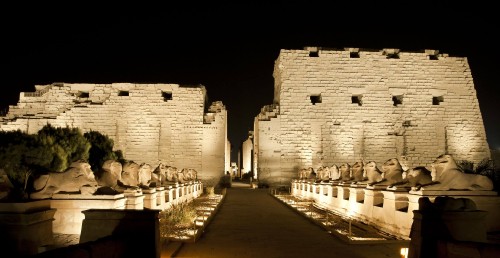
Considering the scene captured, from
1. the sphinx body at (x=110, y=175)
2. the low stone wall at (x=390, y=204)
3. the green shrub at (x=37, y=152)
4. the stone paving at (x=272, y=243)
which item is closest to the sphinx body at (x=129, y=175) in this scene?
the sphinx body at (x=110, y=175)

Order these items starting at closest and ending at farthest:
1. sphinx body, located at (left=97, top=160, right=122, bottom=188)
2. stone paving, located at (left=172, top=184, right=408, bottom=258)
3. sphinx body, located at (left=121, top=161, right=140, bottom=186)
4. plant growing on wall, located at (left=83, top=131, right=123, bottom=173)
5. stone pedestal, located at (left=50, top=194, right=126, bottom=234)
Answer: stone paving, located at (left=172, top=184, right=408, bottom=258)
stone pedestal, located at (left=50, top=194, right=126, bottom=234)
sphinx body, located at (left=97, top=160, right=122, bottom=188)
sphinx body, located at (left=121, top=161, right=140, bottom=186)
plant growing on wall, located at (left=83, top=131, right=123, bottom=173)

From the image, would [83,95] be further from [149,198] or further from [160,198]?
[149,198]

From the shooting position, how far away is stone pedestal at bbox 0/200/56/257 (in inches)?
206

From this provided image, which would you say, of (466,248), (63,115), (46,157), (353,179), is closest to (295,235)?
(466,248)

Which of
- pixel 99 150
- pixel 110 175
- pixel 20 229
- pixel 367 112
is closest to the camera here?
pixel 20 229

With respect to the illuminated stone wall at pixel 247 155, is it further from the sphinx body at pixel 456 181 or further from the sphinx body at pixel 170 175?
the sphinx body at pixel 456 181

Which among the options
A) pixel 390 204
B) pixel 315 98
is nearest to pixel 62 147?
pixel 315 98

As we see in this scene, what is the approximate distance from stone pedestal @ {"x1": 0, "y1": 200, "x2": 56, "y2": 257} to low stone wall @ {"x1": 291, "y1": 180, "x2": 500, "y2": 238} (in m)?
5.49

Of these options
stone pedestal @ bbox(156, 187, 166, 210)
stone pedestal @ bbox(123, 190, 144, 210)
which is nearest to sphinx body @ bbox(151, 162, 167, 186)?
stone pedestal @ bbox(156, 187, 166, 210)

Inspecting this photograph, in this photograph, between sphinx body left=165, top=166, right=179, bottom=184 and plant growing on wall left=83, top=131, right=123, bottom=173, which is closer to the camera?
sphinx body left=165, top=166, right=179, bottom=184

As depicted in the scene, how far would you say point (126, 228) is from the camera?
4.86 metres

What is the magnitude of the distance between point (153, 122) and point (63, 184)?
23.8 m

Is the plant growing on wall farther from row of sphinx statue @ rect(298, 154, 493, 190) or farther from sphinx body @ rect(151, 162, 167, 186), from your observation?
row of sphinx statue @ rect(298, 154, 493, 190)

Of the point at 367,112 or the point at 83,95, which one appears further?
the point at 83,95
